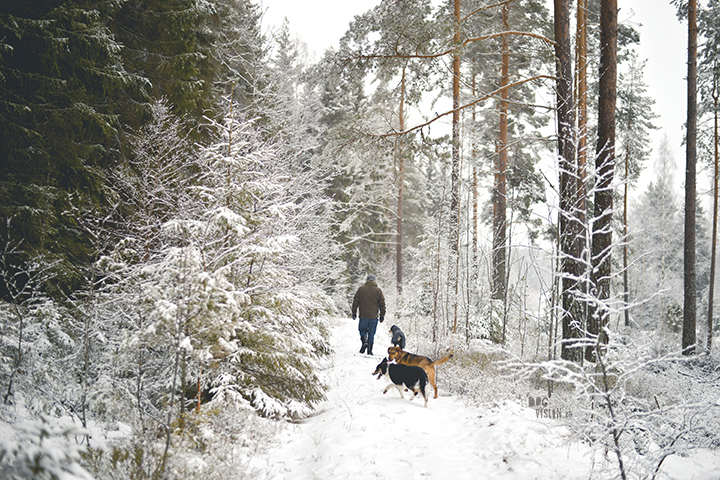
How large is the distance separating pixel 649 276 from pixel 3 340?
3922 centimetres

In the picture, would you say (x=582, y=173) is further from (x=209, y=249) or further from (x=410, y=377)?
(x=209, y=249)

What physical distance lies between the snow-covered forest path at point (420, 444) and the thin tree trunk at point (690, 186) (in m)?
10.5

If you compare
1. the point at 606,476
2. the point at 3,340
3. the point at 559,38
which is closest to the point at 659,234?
the point at 559,38

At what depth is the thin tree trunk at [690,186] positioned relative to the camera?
12062mm

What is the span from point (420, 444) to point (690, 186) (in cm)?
1356

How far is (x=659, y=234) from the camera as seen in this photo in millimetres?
28297

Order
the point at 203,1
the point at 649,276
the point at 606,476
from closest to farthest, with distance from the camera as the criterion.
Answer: the point at 606,476 < the point at 203,1 < the point at 649,276

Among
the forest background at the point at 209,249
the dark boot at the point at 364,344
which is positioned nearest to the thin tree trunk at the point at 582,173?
the forest background at the point at 209,249

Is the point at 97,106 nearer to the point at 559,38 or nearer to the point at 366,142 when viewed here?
the point at 366,142

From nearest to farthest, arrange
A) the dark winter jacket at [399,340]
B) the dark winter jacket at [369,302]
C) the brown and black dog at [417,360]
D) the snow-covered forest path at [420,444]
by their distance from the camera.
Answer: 1. the snow-covered forest path at [420,444]
2. the brown and black dog at [417,360]
3. the dark winter jacket at [399,340]
4. the dark winter jacket at [369,302]

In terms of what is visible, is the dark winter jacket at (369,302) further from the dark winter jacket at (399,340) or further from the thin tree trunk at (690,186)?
the thin tree trunk at (690,186)

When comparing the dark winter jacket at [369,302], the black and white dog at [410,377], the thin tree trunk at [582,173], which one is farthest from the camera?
the dark winter jacket at [369,302]

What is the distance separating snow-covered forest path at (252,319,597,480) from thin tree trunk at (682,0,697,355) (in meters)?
10.5

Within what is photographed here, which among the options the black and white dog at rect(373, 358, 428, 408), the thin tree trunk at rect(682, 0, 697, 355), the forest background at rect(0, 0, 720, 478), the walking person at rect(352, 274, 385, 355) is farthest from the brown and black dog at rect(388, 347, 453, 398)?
the thin tree trunk at rect(682, 0, 697, 355)
